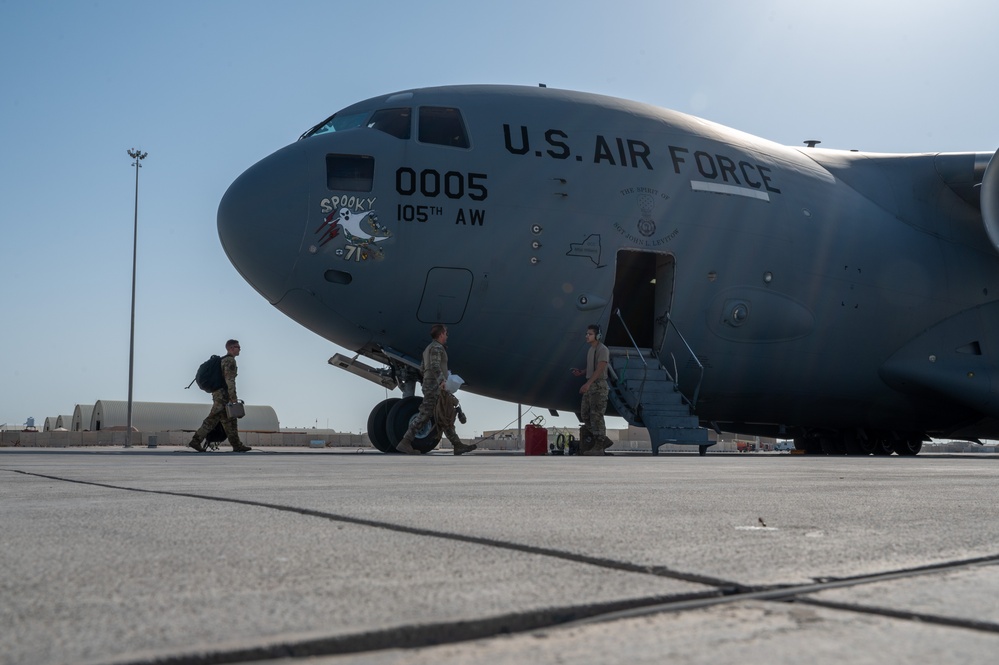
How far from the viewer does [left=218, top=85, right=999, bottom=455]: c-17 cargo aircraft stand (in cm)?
1068

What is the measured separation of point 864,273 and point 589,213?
3912mm

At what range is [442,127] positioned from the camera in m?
11.1

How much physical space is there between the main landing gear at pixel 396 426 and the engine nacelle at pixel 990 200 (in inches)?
271

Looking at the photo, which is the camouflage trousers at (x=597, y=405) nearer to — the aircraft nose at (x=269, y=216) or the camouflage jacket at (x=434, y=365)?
the camouflage jacket at (x=434, y=365)

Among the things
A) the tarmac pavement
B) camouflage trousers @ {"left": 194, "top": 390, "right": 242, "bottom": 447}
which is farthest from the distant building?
the tarmac pavement

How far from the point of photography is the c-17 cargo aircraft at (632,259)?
10.7 m

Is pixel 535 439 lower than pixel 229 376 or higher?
lower

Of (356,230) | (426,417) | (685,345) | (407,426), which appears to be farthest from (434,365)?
(685,345)

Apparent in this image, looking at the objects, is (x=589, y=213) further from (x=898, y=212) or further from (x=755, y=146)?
(x=898, y=212)

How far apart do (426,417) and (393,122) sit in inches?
126

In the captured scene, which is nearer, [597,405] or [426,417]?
[426,417]

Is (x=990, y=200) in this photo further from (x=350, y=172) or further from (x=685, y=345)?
(x=350, y=172)

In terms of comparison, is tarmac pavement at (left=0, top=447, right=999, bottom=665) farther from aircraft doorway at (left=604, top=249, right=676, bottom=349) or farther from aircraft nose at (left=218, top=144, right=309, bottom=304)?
aircraft doorway at (left=604, top=249, right=676, bottom=349)

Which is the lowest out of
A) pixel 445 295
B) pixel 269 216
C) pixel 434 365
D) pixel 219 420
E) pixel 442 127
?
pixel 219 420
